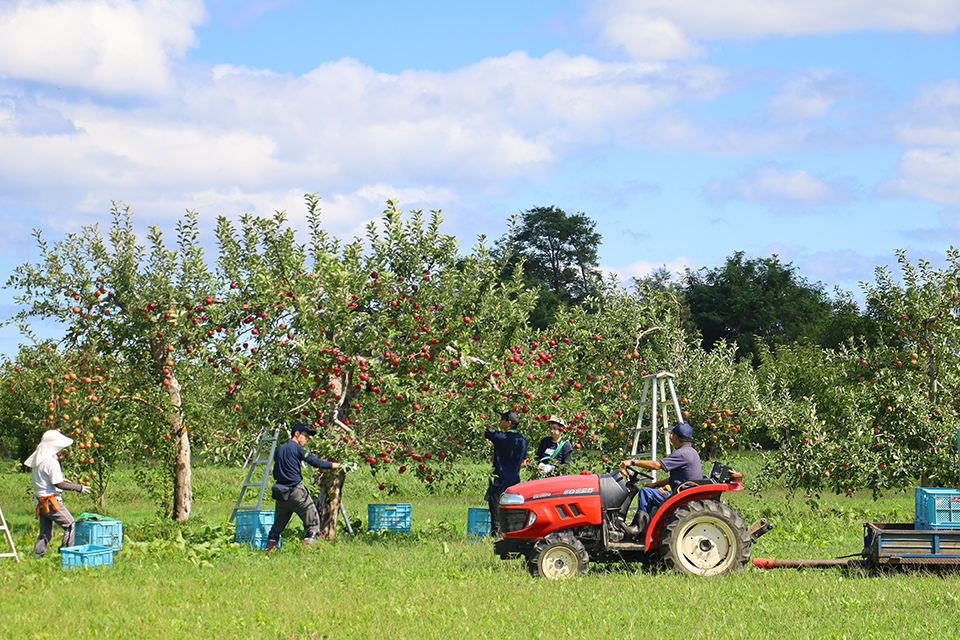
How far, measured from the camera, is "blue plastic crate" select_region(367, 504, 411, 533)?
542 inches

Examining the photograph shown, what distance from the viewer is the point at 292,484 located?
1129 centimetres

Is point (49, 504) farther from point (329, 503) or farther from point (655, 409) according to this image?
point (655, 409)

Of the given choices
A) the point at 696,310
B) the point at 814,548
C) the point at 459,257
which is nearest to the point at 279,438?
the point at 459,257

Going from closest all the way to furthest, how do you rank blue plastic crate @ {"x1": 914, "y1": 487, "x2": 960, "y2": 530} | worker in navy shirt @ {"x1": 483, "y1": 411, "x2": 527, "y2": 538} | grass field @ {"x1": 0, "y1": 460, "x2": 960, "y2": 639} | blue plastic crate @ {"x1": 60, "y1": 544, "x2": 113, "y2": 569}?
grass field @ {"x1": 0, "y1": 460, "x2": 960, "y2": 639} → blue plastic crate @ {"x1": 914, "y1": 487, "x2": 960, "y2": 530} → blue plastic crate @ {"x1": 60, "y1": 544, "x2": 113, "y2": 569} → worker in navy shirt @ {"x1": 483, "y1": 411, "x2": 527, "y2": 538}

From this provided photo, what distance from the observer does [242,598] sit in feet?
27.1

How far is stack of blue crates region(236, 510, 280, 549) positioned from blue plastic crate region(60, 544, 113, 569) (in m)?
1.91

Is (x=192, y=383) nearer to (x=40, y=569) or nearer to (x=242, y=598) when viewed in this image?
(x=40, y=569)

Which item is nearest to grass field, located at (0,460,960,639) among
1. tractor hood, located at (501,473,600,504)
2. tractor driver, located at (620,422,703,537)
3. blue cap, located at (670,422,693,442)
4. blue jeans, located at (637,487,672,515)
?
tractor driver, located at (620,422,703,537)

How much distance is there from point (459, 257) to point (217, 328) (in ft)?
11.8

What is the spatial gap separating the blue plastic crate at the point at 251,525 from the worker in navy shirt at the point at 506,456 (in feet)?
9.31

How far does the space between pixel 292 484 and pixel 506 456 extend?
2.78 metres

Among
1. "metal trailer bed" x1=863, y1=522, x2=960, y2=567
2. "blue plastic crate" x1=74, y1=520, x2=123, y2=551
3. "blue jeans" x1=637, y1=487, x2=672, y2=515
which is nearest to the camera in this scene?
"metal trailer bed" x1=863, y1=522, x2=960, y2=567

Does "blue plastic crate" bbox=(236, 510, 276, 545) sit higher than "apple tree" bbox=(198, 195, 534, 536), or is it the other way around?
"apple tree" bbox=(198, 195, 534, 536)

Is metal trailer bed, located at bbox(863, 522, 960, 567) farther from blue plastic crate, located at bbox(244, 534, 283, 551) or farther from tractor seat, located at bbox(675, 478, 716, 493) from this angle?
blue plastic crate, located at bbox(244, 534, 283, 551)
